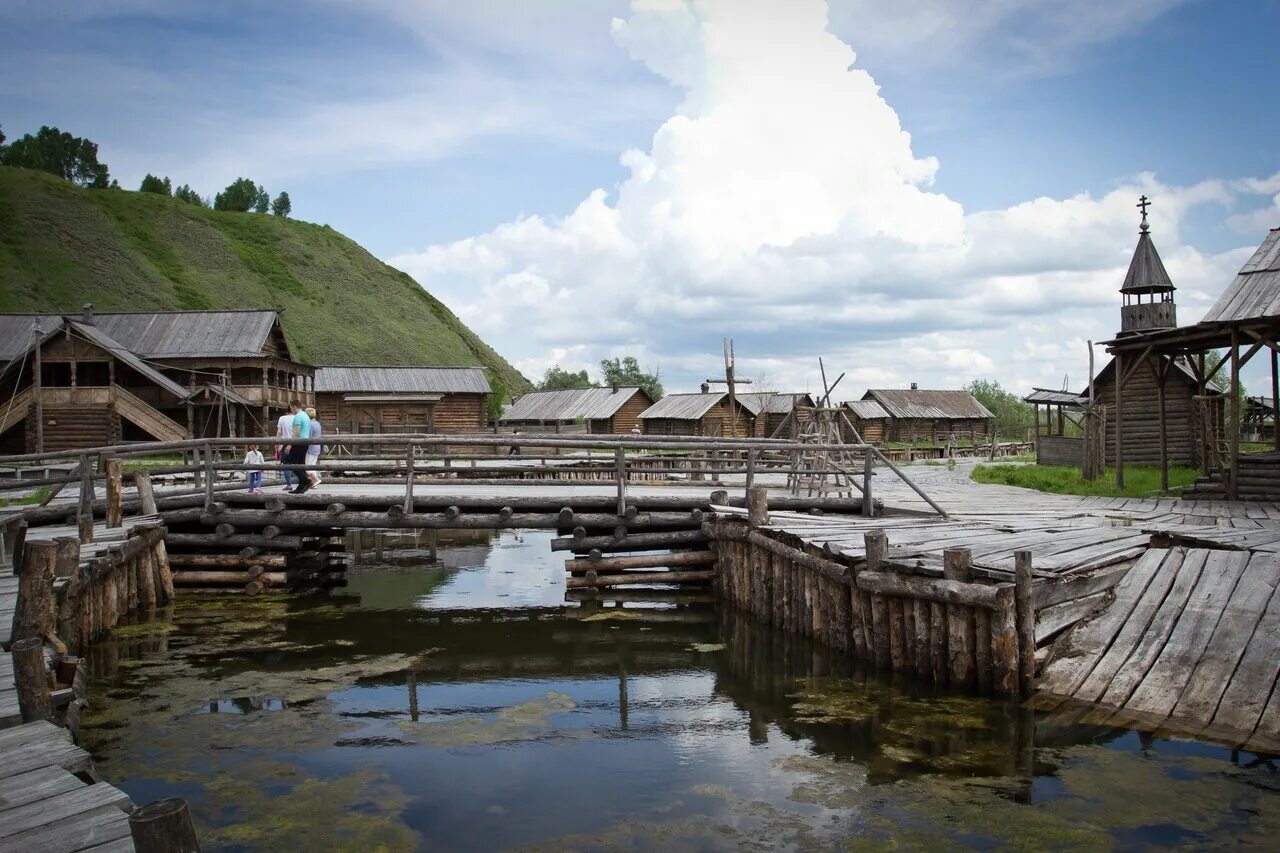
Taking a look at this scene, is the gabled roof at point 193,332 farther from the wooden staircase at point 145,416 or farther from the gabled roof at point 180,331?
the wooden staircase at point 145,416

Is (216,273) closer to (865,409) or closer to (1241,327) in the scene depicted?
(865,409)

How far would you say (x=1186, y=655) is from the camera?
29.2 ft

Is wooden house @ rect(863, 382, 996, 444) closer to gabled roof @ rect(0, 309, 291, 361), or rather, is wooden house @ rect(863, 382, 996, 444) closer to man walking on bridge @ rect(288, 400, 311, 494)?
gabled roof @ rect(0, 309, 291, 361)

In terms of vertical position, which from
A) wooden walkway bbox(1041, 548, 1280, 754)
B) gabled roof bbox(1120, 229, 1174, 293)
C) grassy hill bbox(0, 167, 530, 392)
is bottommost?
wooden walkway bbox(1041, 548, 1280, 754)

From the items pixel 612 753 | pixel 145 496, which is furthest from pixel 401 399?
pixel 612 753

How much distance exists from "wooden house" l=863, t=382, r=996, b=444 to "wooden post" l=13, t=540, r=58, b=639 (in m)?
58.0

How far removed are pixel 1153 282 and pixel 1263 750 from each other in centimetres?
3059

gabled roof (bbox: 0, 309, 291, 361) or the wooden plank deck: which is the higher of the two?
gabled roof (bbox: 0, 309, 291, 361)

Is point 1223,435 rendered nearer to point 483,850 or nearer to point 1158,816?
point 1158,816

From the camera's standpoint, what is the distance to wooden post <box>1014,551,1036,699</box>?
8.98 metres

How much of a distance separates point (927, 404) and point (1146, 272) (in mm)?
32167

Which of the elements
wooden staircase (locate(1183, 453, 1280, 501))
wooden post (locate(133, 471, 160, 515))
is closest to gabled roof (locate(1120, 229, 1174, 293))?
wooden staircase (locate(1183, 453, 1280, 501))

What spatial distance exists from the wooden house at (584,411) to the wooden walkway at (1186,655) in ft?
173

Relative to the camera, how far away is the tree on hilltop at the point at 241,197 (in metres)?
136
